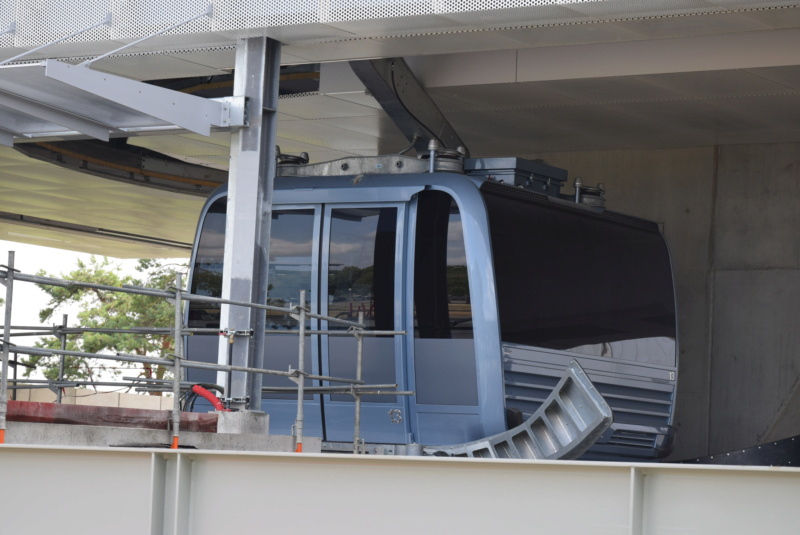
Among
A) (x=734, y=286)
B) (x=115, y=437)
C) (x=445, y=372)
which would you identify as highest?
(x=734, y=286)

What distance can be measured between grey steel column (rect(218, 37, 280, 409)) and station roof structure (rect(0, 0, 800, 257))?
21 centimetres

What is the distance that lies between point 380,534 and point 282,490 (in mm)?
533

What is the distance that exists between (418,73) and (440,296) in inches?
127

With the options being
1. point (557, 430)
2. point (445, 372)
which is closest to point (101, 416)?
point (445, 372)

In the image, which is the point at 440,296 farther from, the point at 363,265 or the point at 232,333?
the point at 232,333

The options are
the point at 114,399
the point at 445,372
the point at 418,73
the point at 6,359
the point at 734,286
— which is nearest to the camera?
the point at 6,359

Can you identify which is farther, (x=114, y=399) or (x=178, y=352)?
(x=114, y=399)

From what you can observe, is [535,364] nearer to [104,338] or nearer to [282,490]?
[282,490]

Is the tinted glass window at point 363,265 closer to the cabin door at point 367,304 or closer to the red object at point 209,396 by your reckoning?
the cabin door at point 367,304

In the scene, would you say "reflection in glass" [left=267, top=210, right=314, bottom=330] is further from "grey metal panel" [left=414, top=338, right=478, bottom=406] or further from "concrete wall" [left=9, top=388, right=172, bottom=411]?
"concrete wall" [left=9, top=388, right=172, bottom=411]

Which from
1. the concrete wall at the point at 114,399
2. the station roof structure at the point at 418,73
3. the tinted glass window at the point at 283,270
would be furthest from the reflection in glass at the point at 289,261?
the concrete wall at the point at 114,399

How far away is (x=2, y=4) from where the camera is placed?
10.7 m

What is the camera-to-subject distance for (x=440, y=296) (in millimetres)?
10008

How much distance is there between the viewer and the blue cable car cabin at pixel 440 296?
988 centimetres
